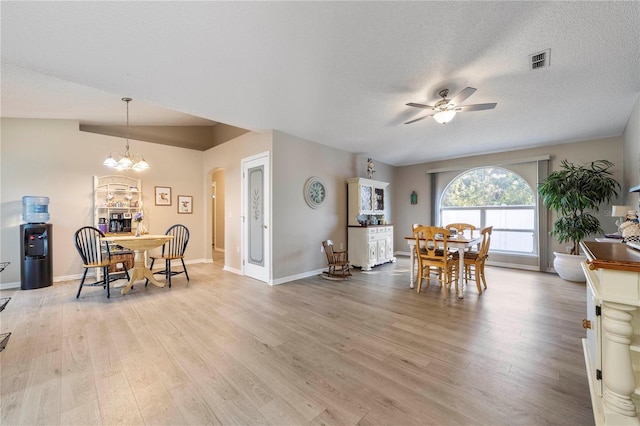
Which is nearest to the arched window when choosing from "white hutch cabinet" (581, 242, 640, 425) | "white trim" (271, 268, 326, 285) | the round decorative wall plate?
the round decorative wall plate

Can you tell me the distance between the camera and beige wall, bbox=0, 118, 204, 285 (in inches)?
162

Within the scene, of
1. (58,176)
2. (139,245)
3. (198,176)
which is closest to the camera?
(139,245)

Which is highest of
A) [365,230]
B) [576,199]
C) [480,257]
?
[576,199]

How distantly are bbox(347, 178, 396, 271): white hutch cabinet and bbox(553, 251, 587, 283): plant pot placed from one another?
9.86ft

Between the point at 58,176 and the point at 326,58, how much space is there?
525 cm

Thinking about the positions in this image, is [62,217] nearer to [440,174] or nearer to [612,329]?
[612,329]

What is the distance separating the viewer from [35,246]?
13.2ft

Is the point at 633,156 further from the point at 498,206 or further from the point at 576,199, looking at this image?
the point at 498,206

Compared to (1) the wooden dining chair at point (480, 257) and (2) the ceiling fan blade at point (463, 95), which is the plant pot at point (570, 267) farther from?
(2) the ceiling fan blade at point (463, 95)

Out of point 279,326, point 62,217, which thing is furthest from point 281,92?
point 62,217

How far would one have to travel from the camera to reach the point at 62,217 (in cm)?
452

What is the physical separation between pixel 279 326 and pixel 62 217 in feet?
15.5

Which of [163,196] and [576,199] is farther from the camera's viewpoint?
[163,196]

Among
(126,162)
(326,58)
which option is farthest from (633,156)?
(126,162)
